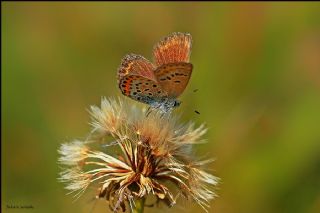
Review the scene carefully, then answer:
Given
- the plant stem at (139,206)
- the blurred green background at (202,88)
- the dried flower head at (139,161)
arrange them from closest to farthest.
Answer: the plant stem at (139,206) < the dried flower head at (139,161) < the blurred green background at (202,88)

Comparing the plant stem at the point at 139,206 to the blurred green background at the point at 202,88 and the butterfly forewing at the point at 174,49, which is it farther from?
the butterfly forewing at the point at 174,49

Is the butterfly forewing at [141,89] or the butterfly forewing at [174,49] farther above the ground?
the butterfly forewing at [174,49]

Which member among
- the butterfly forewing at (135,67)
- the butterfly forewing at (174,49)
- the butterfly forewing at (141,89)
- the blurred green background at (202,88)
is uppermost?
the butterfly forewing at (174,49)

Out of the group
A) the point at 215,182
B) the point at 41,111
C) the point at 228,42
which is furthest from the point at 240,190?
the point at 228,42

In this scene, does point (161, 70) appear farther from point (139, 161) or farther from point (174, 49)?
point (139, 161)

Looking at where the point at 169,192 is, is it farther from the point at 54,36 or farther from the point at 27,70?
the point at 54,36

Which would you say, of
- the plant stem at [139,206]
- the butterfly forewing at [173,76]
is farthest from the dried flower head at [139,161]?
the butterfly forewing at [173,76]
